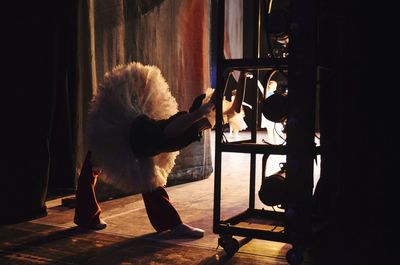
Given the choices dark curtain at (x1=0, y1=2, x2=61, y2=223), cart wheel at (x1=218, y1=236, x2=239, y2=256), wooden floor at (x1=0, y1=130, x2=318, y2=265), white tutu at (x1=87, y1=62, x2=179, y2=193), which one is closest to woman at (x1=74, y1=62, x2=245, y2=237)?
white tutu at (x1=87, y1=62, x2=179, y2=193)

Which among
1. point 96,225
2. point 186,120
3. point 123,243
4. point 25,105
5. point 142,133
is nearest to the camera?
point 186,120

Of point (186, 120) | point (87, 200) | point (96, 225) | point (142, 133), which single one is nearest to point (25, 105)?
point (87, 200)

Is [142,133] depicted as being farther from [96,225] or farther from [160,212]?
[96,225]

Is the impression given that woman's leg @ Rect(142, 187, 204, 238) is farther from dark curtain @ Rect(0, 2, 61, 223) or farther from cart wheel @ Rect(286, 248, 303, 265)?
dark curtain @ Rect(0, 2, 61, 223)

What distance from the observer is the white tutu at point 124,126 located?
248 centimetres

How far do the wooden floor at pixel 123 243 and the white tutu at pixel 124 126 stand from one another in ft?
1.15

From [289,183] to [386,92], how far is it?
0.59 meters

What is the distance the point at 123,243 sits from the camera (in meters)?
2.59

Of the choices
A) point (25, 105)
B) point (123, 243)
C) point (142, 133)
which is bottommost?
point (123, 243)

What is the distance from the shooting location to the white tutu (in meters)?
2.48

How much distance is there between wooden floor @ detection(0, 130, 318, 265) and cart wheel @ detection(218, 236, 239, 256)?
1.4 inches

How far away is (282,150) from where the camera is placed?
6.91 feet

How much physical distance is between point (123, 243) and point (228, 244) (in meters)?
0.65

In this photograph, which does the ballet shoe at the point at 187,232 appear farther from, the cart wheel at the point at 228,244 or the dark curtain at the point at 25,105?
the dark curtain at the point at 25,105
